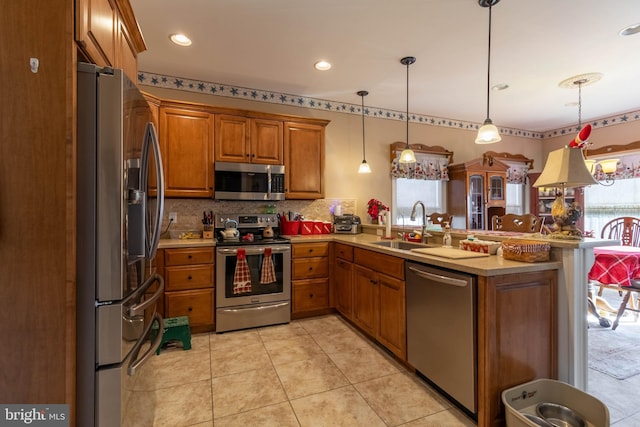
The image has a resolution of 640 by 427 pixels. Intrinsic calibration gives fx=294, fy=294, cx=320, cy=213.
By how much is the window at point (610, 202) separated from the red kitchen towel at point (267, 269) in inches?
213

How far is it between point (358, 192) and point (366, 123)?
0.98 m

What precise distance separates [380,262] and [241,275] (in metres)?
1.35

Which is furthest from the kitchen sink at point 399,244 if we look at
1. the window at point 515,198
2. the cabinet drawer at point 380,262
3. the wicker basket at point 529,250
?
the window at point 515,198

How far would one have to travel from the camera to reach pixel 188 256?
273cm

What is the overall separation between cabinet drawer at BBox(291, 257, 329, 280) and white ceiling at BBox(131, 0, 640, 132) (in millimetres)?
2013

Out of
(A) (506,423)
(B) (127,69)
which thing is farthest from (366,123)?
(A) (506,423)

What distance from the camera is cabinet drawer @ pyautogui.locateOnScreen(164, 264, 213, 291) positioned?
105 inches

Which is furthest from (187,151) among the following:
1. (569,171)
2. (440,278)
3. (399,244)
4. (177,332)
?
(569,171)

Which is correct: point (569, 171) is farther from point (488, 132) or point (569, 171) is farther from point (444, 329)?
point (444, 329)

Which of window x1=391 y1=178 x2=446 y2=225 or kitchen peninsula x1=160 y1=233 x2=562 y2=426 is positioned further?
window x1=391 y1=178 x2=446 y2=225

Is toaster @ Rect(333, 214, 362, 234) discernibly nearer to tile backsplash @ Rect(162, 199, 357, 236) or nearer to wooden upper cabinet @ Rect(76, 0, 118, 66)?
tile backsplash @ Rect(162, 199, 357, 236)

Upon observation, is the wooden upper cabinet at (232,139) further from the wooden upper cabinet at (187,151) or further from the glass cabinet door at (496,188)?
the glass cabinet door at (496,188)

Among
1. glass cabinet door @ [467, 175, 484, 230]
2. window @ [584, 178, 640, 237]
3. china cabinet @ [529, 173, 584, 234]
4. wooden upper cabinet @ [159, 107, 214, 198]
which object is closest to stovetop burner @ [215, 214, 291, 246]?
wooden upper cabinet @ [159, 107, 214, 198]

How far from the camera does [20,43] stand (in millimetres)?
1006
